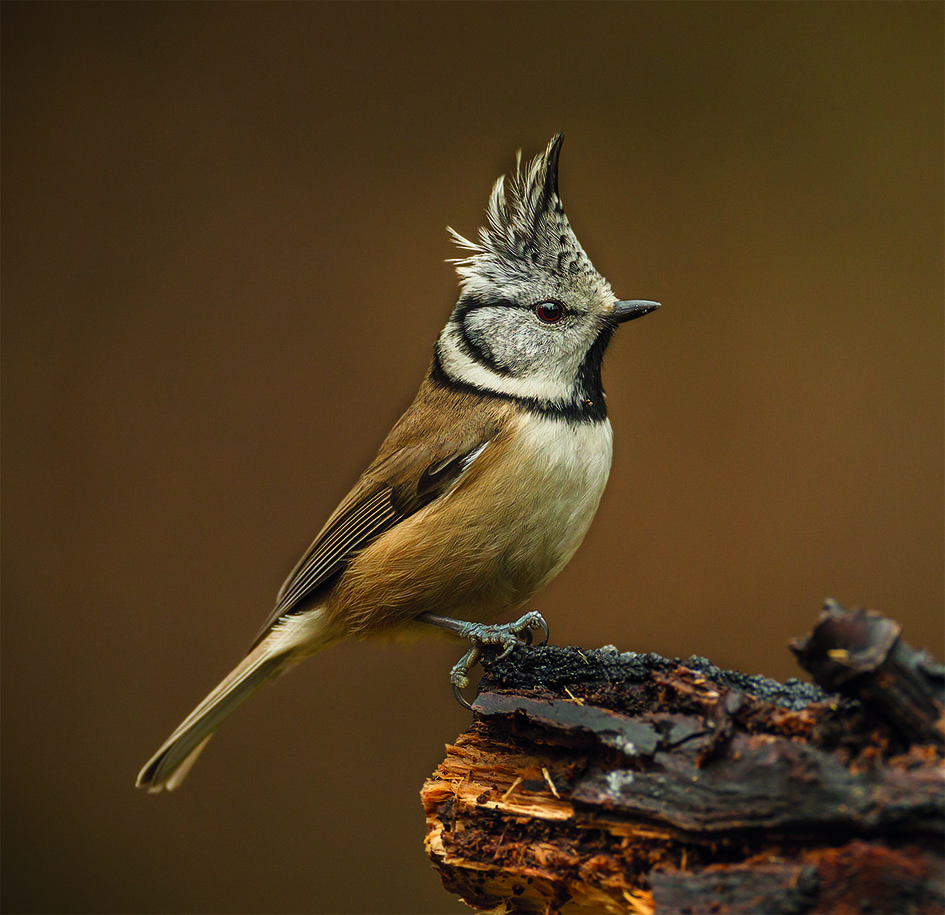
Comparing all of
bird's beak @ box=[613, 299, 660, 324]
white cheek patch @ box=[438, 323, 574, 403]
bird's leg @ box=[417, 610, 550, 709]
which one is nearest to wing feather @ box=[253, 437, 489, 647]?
white cheek patch @ box=[438, 323, 574, 403]

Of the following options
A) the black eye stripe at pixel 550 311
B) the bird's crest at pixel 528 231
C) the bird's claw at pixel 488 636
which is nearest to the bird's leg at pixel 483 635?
the bird's claw at pixel 488 636

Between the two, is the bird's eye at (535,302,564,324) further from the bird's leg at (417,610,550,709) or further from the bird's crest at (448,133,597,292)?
the bird's leg at (417,610,550,709)

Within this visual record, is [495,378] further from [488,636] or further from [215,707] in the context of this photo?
[215,707]

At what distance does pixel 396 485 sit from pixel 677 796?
3.54 ft

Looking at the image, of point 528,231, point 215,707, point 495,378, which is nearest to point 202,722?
point 215,707

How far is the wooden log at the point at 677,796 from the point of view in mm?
1063

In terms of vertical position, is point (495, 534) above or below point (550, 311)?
below

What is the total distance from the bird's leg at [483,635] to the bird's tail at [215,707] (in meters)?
0.49

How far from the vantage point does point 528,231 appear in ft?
6.95

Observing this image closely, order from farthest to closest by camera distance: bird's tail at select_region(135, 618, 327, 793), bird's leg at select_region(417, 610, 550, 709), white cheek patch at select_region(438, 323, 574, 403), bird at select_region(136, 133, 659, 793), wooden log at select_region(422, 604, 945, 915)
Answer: bird's tail at select_region(135, 618, 327, 793) → white cheek patch at select_region(438, 323, 574, 403) → bird at select_region(136, 133, 659, 793) → bird's leg at select_region(417, 610, 550, 709) → wooden log at select_region(422, 604, 945, 915)

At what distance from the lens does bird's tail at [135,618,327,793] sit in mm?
2203

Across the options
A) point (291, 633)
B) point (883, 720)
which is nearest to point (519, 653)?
point (883, 720)

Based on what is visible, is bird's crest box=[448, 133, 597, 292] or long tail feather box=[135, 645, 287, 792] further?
long tail feather box=[135, 645, 287, 792]

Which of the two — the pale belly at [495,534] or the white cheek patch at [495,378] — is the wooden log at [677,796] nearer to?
the pale belly at [495,534]
